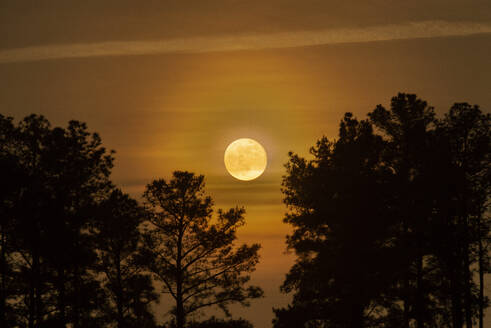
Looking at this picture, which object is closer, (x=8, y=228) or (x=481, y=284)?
(x=8, y=228)

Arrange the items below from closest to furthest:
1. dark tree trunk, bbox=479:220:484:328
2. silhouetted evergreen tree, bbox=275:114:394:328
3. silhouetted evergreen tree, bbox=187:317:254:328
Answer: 1. silhouetted evergreen tree, bbox=275:114:394:328
2. dark tree trunk, bbox=479:220:484:328
3. silhouetted evergreen tree, bbox=187:317:254:328

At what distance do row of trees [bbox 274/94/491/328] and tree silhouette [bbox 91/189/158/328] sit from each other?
8.53m

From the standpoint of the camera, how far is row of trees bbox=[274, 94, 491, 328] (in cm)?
2977

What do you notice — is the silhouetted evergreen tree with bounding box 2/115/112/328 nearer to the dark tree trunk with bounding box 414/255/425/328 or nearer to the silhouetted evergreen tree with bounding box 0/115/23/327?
the silhouetted evergreen tree with bounding box 0/115/23/327

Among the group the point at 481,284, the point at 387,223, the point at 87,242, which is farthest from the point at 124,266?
the point at 481,284

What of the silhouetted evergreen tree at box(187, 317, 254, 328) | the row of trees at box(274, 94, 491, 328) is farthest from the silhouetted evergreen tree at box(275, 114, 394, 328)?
the silhouetted evergreen tree at box(187, 317, 254, 328)

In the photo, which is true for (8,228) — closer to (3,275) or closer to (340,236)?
(3,275)

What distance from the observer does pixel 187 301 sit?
112 feet

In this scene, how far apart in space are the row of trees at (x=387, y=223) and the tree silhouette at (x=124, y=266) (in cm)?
→ 853

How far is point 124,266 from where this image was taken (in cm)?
3547

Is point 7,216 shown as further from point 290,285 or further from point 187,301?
point 290,285

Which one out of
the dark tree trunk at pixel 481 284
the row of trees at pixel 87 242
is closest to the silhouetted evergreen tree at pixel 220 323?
the row of trees at pixel 87 242

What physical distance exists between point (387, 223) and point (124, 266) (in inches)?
571

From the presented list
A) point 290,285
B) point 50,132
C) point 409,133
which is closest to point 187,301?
point 290,285
